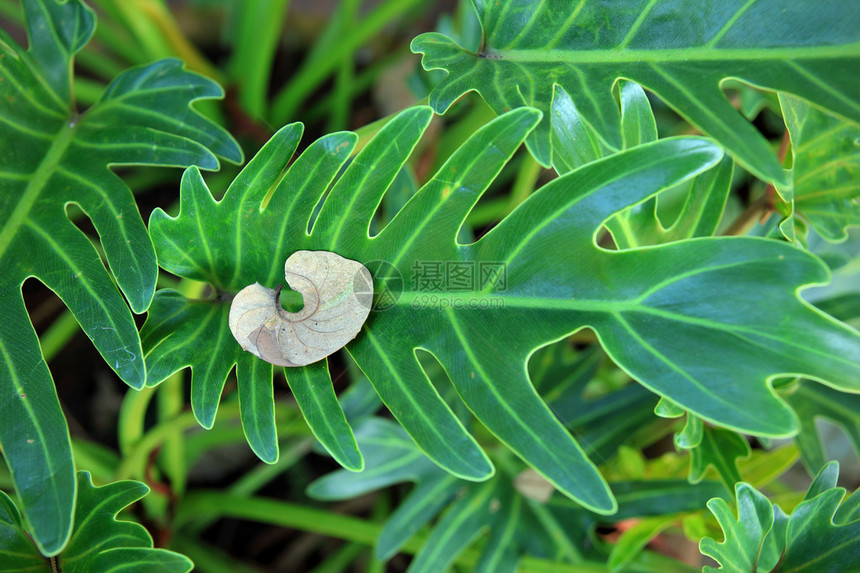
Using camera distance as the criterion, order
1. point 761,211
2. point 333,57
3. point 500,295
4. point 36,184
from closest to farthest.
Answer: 1. point 500,295
2. point 36,184
3. point 761,211
4. point 333,57

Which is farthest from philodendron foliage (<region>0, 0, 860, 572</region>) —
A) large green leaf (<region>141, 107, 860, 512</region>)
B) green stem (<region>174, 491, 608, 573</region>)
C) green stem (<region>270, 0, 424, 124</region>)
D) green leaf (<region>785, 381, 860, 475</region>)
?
green stem (<region>270, 0, 424, 124</region>)

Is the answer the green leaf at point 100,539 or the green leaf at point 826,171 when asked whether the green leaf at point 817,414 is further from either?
the green leaf at point 100,539

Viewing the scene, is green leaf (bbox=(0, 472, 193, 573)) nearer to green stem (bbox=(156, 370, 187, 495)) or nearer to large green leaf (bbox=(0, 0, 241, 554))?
large green leaf (bbox=(0, 0, 241, 554))

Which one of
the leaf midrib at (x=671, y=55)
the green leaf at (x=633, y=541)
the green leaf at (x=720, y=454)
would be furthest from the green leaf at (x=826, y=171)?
the green leaf at (x=633, y=541)

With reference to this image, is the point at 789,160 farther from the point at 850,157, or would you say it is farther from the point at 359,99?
the point at 359,99

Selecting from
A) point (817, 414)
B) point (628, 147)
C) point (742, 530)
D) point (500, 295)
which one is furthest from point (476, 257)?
point (817, 414)

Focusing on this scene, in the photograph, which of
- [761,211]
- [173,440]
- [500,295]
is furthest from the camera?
[173,440]

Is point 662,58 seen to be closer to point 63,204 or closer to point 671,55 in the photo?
point 671,55
